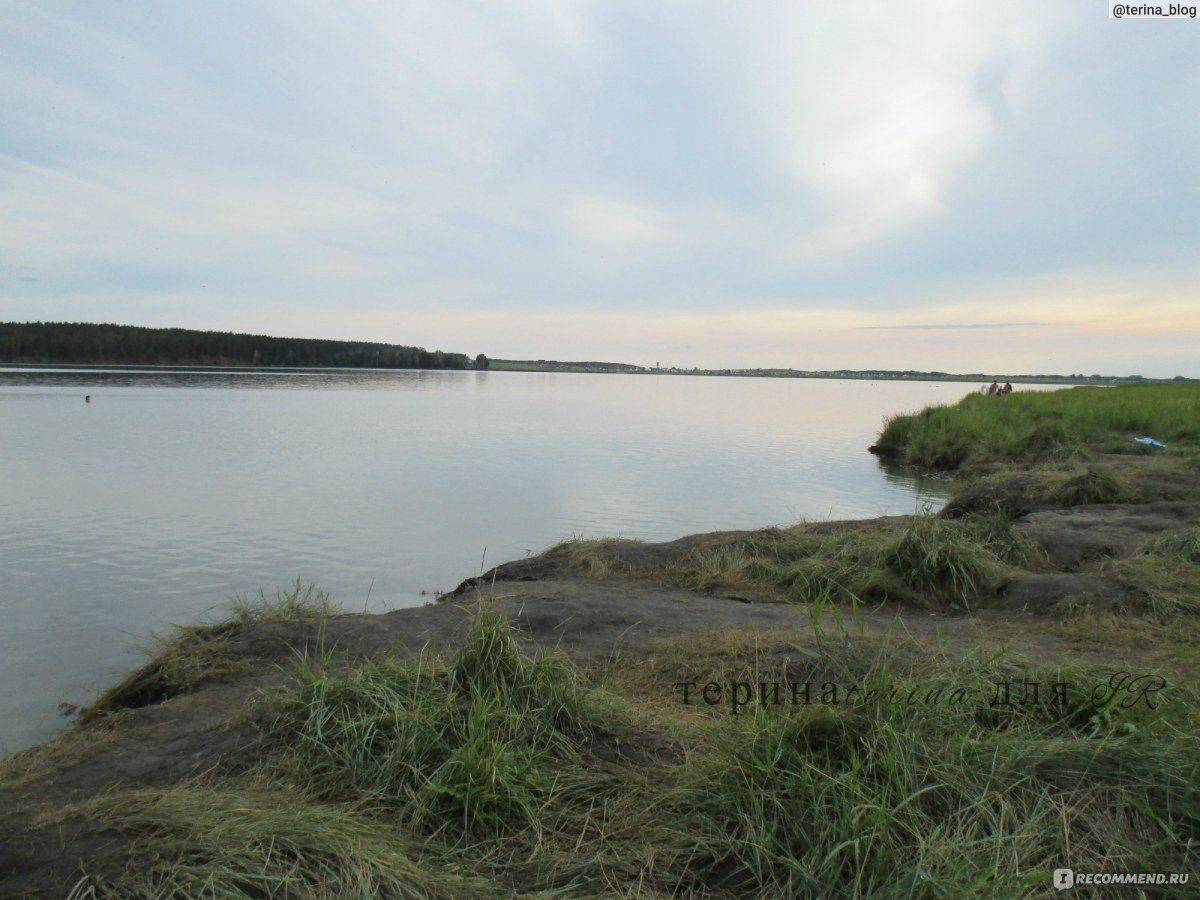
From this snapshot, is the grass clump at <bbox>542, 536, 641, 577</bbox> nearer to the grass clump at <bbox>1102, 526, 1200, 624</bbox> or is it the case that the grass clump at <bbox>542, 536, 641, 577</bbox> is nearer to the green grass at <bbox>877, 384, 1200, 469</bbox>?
the grass clump at <bbox>1102, 526, 1200, 624</bbox>

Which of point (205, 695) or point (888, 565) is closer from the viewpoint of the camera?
point (205, 695)

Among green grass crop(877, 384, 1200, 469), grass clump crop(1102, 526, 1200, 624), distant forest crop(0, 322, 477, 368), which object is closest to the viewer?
grass clump crop(1102, 526, 1200, 624)

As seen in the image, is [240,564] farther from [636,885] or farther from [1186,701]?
[1186,701]

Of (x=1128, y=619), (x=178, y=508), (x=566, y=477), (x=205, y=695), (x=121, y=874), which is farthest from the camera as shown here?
(x=566, y=477)

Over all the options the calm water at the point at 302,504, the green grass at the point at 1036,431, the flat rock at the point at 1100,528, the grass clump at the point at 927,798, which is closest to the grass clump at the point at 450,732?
the grass clump at the point at 927,798

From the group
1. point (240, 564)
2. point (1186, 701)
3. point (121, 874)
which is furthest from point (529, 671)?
point (240, 564)

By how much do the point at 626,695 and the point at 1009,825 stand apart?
232 centimetres

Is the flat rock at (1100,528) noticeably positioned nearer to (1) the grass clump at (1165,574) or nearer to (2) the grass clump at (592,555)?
(1) the grass clump at (1165,574)

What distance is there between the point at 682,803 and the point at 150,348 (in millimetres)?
131425

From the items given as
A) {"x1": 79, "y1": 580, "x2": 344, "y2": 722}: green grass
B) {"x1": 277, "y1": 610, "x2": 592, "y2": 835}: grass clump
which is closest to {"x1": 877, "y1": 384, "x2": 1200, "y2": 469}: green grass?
{"x1": 277, "y1": 610, "x2": 592, "y2": 835}: grass clump

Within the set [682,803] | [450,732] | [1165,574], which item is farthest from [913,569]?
[450,732]

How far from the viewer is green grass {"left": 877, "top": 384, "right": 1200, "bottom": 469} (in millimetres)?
21281

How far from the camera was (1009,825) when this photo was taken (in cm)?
293

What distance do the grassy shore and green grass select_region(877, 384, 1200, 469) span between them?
17.3 m
